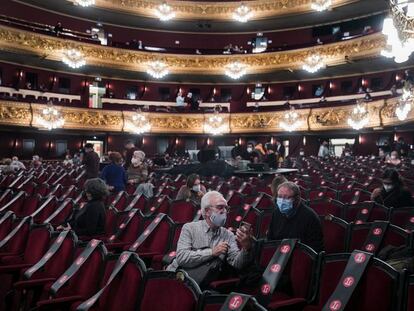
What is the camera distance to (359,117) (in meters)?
20.1

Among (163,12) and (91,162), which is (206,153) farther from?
(163,12)

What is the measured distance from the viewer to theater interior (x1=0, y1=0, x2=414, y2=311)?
121 inches

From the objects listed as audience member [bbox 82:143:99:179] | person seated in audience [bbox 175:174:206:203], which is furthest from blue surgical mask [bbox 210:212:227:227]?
audience member [bbox 82:143:99:179]

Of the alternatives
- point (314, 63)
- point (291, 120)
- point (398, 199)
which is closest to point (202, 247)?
point (398, 199)

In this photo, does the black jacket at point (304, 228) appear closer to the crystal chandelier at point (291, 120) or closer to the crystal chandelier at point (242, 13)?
the crystal chandelier at point (291, 120)

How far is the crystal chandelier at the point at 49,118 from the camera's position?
67.6 ft

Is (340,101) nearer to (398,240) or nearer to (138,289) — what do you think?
(398,240)

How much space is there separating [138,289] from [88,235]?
2.33m

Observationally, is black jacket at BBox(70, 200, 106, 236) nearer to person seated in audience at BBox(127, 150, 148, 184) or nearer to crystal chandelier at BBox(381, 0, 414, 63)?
person seated in audience at BBox(127, 150, 148, 184)

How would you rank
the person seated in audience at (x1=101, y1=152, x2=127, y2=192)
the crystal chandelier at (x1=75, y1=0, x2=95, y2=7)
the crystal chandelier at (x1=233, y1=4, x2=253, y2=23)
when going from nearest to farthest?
the person seated in audience at (x1=101, y1=152, x2=127, y2=192) < the crystal chandelier at (x1=75, y1=0, x2=95, y2=7) < the crystal chandelier at (x1=233, y1=4, x2=253, y2=23)

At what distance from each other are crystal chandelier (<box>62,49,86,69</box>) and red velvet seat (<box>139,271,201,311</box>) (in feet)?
65.2

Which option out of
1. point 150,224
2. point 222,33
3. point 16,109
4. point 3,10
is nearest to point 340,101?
point 222,33

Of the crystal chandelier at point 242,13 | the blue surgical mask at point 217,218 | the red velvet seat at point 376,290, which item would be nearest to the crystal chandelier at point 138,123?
the crystal chandelier at point 242,13

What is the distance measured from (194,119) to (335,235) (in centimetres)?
2159
